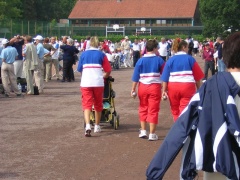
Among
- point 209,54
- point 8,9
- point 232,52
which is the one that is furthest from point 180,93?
point 8,9

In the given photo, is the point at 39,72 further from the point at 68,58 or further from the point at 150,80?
the point at 150,80

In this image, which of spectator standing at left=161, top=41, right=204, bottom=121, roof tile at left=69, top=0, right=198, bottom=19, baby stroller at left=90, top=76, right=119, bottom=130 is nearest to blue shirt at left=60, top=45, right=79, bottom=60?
baby stroller at left=90, top=76, right=119, bottom=130

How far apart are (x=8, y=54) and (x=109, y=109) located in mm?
6516

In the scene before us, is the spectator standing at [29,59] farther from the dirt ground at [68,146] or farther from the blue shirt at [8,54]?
the dirt ground at [68,146]

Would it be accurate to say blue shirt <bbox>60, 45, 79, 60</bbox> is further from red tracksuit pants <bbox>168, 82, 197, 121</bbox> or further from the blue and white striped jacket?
the blue and white striped jacket

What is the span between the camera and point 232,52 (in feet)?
14.0

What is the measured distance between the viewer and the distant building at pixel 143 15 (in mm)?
88000

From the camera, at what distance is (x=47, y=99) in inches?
726

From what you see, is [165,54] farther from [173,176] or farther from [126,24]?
[126,24]

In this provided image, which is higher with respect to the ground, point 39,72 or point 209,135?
point 209,135

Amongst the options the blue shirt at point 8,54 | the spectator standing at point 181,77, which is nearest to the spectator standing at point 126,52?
the blue shirt at point 8,54

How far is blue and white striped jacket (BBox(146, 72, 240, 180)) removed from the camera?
4078 mm

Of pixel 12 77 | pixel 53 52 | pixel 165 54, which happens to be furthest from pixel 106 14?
pixel 12 77

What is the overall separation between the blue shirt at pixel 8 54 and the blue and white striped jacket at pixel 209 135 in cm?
1427
